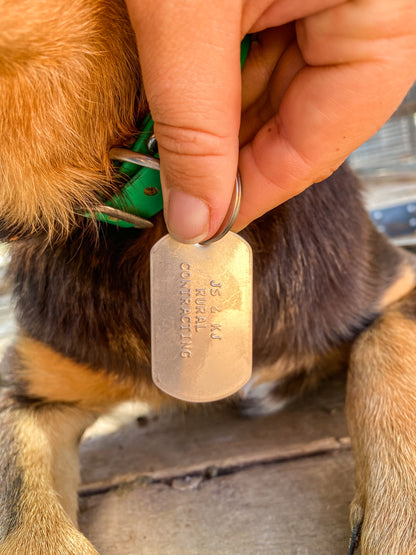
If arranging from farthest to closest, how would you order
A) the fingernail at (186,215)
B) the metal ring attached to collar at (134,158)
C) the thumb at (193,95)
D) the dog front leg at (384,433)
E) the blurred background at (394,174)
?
1. the blurred background at (394,174)
2. the dog front leg at (384,433)
3. the metal ring attached to collar at (134,158)
4. the fingernail at (186,215)
5. the thumb at (193,95)

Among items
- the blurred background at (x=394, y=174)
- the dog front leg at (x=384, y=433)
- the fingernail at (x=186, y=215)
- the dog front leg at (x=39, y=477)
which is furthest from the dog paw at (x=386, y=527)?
the blurred background at (x=394, y=174)

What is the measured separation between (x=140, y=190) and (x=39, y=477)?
60 cm

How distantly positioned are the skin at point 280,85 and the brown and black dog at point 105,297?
0.17 m

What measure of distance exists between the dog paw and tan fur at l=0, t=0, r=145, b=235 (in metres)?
0.67

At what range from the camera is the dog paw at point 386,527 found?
866mm

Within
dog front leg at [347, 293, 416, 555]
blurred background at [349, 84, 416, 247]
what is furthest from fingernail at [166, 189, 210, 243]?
blurred background at [349, 84, 416, 247]

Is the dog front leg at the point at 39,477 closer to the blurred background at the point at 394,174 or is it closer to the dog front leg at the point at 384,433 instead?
the dog front leg at the point at 384,433

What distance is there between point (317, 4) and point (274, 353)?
2.43 feet

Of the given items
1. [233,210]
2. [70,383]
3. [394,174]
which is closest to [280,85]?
[233,210]

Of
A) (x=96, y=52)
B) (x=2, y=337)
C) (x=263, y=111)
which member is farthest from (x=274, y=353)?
(x=2, y=337)

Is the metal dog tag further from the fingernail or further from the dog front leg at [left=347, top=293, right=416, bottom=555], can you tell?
the dog front leg at [left=347, top=293, right=416, bottom=555]

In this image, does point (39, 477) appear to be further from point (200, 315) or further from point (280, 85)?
point (280, 85)

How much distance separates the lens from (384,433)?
101 cm

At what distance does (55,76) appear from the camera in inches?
27.0
